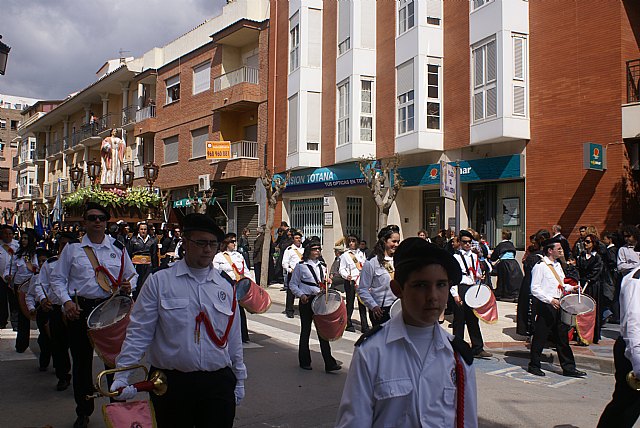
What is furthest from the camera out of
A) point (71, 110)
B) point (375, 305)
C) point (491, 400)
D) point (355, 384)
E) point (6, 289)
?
point (71, 110)

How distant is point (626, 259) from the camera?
10773 mm

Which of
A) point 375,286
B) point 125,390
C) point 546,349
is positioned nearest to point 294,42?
point 546,349

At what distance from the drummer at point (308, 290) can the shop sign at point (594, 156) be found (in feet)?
25.9

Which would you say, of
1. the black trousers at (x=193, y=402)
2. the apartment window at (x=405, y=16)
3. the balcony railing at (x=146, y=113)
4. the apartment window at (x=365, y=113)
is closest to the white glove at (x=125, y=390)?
the black trousers at (x=193, y=402)

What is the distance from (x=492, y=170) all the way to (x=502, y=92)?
2145 millimetres

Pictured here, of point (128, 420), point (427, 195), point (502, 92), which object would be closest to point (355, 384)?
point (128, 420)

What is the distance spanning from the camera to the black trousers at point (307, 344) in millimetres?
8180

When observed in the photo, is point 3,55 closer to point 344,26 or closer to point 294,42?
point 344,26

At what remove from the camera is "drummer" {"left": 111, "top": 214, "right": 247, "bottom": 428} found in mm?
3562

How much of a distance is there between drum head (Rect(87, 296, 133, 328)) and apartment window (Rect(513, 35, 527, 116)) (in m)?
13.2

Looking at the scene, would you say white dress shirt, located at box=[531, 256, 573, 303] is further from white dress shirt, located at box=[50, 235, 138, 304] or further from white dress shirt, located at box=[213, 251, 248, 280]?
white dress shirt, located at box=[50, 235, 138, 304]

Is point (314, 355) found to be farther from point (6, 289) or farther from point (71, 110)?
point (71, 110)

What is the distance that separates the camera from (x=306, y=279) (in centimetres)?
889

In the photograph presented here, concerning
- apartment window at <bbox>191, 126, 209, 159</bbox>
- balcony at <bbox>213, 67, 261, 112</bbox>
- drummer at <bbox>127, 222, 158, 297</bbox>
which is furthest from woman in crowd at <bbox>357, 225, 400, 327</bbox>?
apartment window at <bbox>191, 126, 209, 159</bbox>
